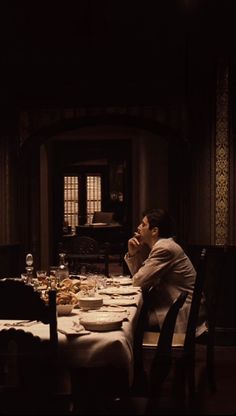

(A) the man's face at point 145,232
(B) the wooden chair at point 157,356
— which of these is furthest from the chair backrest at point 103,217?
(B) the wooden chair at point 157,356

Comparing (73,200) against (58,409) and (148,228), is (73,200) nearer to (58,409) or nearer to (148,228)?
(148,228)

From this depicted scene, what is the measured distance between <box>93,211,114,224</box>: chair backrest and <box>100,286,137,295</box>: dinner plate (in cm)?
1016

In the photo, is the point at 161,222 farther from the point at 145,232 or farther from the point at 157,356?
the point at 157,356

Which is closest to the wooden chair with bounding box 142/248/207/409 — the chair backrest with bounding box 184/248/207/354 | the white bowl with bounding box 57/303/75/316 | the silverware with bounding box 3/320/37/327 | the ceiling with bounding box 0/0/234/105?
the chair backrest with bounding box 184/248/207/354

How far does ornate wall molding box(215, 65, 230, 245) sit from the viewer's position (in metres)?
6.20

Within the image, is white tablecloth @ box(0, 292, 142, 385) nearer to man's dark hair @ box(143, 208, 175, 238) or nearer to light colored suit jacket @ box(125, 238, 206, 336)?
light colored suit jacket @ box(125, 238, 206, 336)

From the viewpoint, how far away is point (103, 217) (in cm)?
1476

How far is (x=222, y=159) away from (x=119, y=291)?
232 centimetres

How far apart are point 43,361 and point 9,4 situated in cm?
411

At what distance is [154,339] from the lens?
425 cm

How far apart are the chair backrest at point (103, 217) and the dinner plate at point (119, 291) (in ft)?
33.3

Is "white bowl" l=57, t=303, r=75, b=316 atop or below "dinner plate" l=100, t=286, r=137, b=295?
atop

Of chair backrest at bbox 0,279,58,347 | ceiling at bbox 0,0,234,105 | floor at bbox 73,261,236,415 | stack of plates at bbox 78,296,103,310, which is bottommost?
floor at bbox 73,261,236,415

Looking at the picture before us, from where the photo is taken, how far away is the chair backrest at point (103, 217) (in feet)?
48.3
